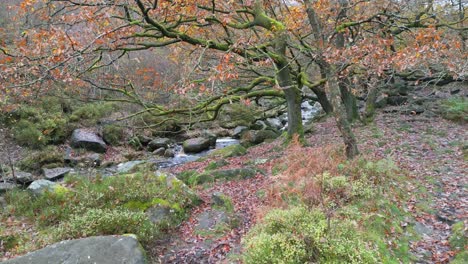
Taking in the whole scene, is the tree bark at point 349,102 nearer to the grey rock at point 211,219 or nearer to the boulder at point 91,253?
the grey rock at point 211,219

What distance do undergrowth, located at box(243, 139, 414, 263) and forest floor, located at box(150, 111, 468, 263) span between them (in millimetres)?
370

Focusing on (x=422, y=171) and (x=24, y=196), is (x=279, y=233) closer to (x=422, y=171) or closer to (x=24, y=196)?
(x=422, y=171)

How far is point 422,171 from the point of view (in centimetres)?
898

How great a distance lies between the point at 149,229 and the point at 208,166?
603 centimetres

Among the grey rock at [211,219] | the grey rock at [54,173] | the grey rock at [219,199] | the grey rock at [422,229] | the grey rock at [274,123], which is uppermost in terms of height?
the grey rock at [219,199]

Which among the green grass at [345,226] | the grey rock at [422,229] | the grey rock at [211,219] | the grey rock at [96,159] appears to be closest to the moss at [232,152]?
the grey rock at [211,219]

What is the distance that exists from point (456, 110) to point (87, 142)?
1880cm

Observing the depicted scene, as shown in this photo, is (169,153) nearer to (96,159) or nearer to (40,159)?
(96,159)

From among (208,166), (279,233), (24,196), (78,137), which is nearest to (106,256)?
(279,233)

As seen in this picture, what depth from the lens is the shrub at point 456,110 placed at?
48.0 feet

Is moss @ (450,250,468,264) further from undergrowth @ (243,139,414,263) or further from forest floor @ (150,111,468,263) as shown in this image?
undergrowth @ (243,139,414,263)

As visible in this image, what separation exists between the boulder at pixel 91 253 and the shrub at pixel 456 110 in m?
14.6

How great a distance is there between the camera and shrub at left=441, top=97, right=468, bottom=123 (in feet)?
48.0

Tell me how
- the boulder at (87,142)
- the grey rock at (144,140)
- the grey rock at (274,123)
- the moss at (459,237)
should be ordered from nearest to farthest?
the moss at (459,237) → the boulder at (87,142) → the grey rock at (144,140) → the grey rock at (274,123)
